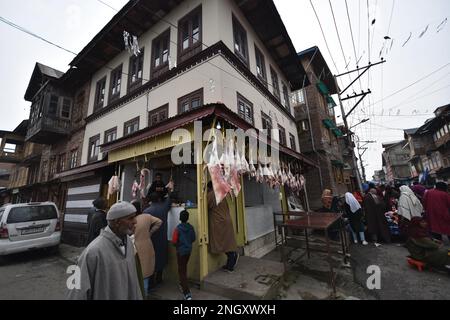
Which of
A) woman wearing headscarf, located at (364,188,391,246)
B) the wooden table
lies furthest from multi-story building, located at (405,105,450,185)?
the wooden table

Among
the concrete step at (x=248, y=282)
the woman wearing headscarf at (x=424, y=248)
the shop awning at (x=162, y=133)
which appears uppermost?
the shop awning at (x=162, y=133)

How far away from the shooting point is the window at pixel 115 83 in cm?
1086

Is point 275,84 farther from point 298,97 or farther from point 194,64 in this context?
point 194,64

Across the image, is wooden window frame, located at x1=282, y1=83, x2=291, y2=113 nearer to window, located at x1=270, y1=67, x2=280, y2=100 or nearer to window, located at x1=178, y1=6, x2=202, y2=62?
window, located at x1=270, y1=67, x2=280, y2=100

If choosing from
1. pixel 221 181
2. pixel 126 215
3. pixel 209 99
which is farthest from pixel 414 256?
pixel 209 99

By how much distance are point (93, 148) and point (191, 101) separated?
7.84 m

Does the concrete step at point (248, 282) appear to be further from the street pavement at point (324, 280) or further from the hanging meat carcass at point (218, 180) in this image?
the hanging meat carcass at point (218, 180)

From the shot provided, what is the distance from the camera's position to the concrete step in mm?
3438

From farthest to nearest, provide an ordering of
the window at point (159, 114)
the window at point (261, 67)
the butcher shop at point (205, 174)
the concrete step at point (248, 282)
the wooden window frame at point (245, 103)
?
the window at point (261, 67) < the window at point (159, 114) < the wooden window frame at point (245, 103) < the butcher shop at point (205, 174) < the concrete step at point (248, 282)

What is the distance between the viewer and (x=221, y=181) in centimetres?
407

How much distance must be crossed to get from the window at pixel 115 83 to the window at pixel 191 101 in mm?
5478

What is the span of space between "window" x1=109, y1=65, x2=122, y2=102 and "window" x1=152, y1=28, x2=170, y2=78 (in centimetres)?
303

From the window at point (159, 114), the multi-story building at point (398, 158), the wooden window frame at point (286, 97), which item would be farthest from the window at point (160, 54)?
the multi-story building at point (398, 158)

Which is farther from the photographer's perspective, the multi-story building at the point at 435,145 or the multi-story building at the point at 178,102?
the multi-story building at the point at 435,145
